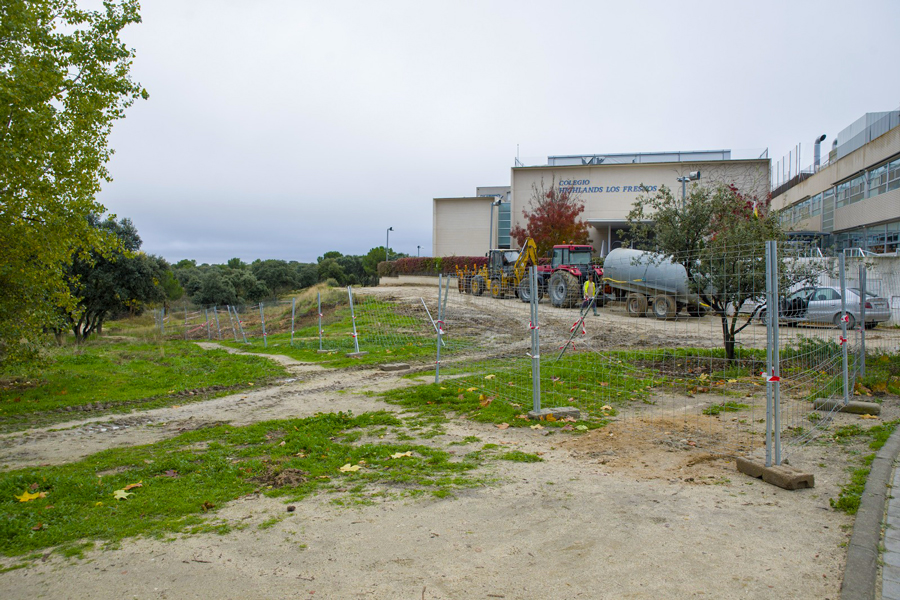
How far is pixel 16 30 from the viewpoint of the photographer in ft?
26.5

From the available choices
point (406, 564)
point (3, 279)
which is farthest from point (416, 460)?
point (3, 279)

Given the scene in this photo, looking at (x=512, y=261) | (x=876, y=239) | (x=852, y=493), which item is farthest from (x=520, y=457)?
(x=876, y=239)

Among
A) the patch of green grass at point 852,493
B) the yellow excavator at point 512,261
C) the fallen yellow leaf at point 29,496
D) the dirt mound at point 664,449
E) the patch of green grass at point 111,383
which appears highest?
the yellow excavator at point 512,261

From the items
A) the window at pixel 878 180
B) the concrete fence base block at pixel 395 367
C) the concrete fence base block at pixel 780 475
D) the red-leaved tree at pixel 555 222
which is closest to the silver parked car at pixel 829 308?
the concrete fence base block at pixel 780 475

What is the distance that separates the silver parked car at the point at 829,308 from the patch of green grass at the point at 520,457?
4013 millimetres

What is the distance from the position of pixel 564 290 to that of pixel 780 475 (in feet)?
59.8

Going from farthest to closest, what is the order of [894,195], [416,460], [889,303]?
1. [894,195]
2. [889,303]
3. [416,460]

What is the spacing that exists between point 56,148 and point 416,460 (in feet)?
22.8

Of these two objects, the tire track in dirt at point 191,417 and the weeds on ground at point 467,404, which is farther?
the weeds on ground at point 467,404

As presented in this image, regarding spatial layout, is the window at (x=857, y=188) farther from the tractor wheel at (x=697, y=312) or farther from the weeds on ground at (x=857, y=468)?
the weeds on ground at (x=857, y=468)

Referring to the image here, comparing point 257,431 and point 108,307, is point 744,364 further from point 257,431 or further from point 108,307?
point 108,307

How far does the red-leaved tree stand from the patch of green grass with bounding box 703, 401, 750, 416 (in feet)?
107

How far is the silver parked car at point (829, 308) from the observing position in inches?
342

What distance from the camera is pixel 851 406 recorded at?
8.12 m
